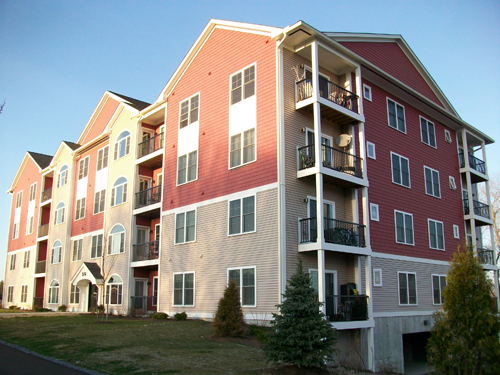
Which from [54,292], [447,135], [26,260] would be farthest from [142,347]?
[26,260]

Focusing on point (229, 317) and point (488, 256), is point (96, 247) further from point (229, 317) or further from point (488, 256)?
point (488, 256)

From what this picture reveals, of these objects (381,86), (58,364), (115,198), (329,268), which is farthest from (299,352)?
(115,198)

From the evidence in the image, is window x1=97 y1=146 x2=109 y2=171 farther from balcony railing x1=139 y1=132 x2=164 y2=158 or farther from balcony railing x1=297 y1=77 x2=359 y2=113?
balcony railing x1=297 y1=77 x2=359 y2=113

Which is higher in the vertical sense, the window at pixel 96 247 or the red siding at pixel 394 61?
the red siding at pixel 394 61

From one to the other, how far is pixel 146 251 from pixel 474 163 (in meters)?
22.9

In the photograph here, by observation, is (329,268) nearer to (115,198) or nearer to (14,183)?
(115,198)

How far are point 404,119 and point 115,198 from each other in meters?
19.6

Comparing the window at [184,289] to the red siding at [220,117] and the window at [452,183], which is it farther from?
the window at [452,183]

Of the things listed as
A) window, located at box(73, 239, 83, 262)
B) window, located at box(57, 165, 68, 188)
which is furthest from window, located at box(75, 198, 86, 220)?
window, located at box(57, 165, 68, 188)

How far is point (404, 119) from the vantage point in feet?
88.3

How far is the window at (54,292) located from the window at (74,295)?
7.78 feet

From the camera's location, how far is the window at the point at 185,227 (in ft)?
79.3

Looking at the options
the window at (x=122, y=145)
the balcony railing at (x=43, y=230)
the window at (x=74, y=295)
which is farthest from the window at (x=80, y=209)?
the balcony railing at (x=43, y=230)

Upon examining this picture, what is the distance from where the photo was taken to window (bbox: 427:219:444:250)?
2658cm
